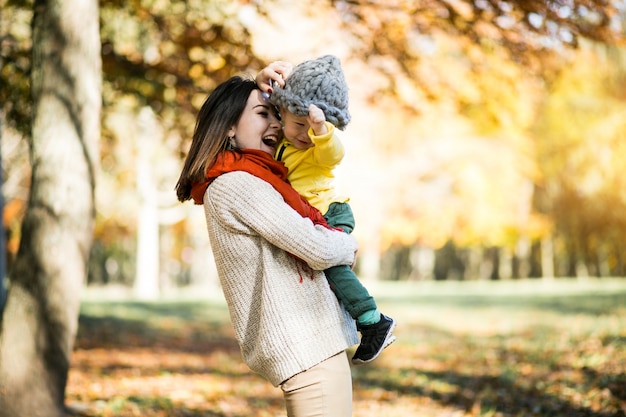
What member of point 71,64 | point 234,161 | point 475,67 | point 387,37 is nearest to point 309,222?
point 234,161

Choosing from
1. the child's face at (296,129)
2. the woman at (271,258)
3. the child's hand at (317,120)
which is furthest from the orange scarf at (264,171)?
the child's hand at (317,120)

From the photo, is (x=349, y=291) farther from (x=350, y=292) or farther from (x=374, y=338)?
(x=374, y=338)

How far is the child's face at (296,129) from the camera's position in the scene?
8.08ft

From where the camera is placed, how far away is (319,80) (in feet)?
7.83

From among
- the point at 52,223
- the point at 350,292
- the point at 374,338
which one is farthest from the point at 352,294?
the point at 52,223

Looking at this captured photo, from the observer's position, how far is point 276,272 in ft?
7.88

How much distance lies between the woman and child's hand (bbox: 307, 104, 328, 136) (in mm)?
208

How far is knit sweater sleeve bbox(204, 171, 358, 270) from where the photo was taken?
2.30m

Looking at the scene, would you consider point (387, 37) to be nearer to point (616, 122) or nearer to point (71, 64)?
point (71, 64)

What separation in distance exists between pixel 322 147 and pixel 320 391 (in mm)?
850

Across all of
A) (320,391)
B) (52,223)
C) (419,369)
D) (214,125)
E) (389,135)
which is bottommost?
(389,135)

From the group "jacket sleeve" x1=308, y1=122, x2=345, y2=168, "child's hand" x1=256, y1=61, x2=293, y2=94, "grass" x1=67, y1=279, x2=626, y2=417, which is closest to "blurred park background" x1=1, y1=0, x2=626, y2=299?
"grass" x1=67, y1=279, x2=626, y2=417

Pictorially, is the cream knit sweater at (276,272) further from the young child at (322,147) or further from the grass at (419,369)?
the grass at (419,369)

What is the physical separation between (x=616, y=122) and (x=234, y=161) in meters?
12.2
